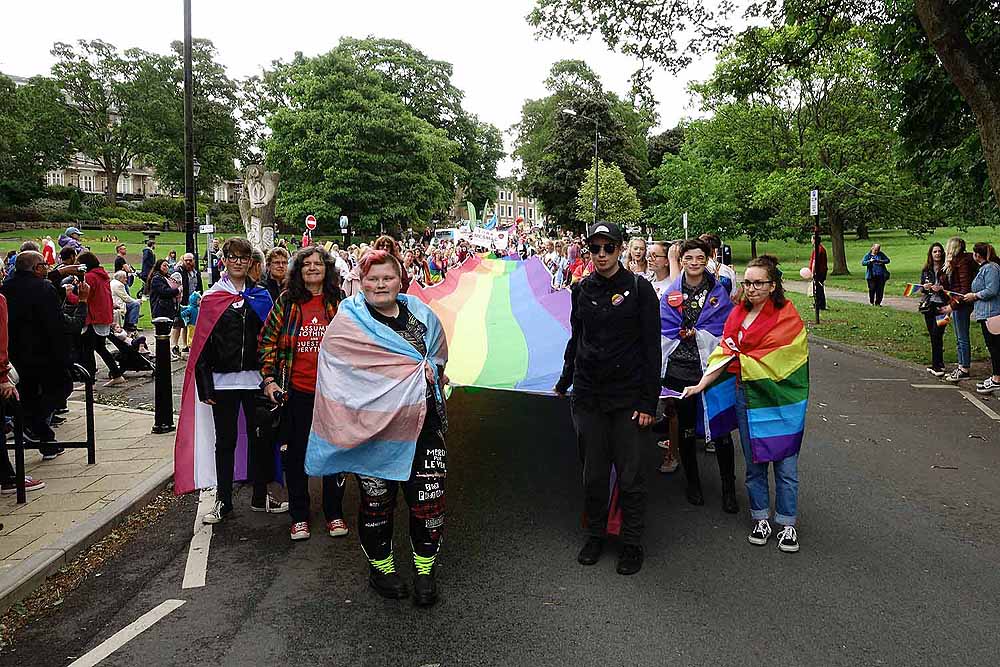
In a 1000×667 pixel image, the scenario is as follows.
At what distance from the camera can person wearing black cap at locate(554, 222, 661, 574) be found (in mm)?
4797

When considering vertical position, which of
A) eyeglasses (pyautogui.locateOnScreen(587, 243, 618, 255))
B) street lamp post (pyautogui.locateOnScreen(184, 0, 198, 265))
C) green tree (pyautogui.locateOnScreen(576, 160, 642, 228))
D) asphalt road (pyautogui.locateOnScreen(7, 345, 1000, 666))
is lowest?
asphalt road (pyautogui.locateOnScreen(7, 345, 1000, 666))

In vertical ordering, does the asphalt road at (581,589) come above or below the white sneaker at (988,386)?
below

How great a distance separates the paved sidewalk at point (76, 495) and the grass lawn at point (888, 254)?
2015cm

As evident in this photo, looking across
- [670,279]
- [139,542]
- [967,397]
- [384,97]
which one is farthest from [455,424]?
[384,97]

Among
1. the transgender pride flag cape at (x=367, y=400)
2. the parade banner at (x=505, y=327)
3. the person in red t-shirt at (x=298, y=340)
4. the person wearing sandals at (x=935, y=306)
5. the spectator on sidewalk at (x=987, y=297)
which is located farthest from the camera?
the person wearing sandals at (x=935, y=306)

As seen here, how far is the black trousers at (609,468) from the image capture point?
4910mm

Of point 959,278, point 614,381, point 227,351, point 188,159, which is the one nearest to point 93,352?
point 188,159

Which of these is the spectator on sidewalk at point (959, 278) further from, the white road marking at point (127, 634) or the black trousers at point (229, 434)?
the white road marking at point (127, 634)

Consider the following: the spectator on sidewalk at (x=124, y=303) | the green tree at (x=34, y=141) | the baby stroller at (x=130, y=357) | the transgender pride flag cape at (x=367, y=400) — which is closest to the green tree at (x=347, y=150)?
the green tree at (x=34, y=141)

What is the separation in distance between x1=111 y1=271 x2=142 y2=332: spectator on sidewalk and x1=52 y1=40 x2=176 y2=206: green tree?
6625 cm

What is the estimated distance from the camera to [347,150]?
52.7m

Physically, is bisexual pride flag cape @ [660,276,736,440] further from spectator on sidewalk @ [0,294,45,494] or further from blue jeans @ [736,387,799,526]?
spectator on sidewalk @ [0,294,45,494]

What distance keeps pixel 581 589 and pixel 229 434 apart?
2.83 meters

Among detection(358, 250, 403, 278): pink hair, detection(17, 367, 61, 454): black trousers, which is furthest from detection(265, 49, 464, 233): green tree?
detection(358, 250, 403, 278): pink hair
